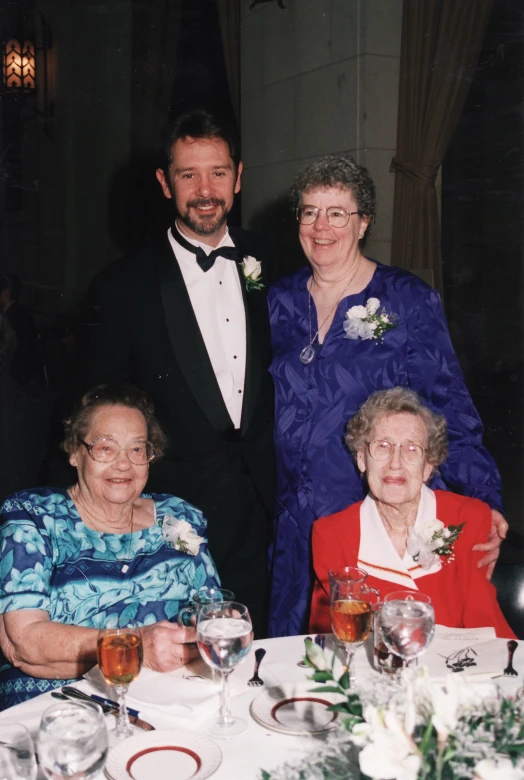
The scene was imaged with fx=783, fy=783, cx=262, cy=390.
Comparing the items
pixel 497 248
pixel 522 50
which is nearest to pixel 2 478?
pixel 497 248

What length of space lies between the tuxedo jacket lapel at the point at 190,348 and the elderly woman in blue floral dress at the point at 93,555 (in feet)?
1.66

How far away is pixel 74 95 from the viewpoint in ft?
27.0

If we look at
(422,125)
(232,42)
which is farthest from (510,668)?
(232,42)

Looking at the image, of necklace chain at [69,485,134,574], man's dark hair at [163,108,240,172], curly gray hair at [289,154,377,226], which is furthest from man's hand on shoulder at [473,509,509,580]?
man's dark hair at [163,108,240,172]

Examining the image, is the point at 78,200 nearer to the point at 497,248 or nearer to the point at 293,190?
the point at 497,248

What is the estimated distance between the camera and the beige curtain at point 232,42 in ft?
18.8

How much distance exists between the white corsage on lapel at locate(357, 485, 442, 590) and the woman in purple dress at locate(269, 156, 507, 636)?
8.8 inches

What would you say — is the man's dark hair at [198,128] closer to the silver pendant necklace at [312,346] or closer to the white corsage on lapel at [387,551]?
the silver pendant necklace at [312,346]

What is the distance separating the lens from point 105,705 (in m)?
1.38

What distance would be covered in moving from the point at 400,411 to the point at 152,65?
5711mm

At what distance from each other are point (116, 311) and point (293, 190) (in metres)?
0.71

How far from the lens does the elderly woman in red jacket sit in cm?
207

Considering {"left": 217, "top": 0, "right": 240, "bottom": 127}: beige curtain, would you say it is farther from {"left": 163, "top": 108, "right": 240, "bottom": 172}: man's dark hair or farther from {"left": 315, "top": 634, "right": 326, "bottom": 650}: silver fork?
{"left": 315, "top": 634, "right": 326, "bottom": 650}: silver fork

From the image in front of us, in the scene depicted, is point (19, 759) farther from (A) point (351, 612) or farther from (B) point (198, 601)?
(A) point (351, 612)
